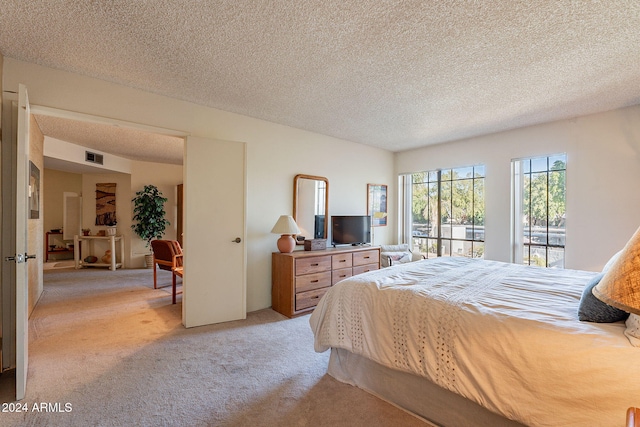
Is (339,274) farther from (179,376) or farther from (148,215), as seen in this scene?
(148,215)

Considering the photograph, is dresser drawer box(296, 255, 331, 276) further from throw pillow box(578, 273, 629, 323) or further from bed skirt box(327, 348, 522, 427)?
throw pillow box(578, 273, 629, 323)

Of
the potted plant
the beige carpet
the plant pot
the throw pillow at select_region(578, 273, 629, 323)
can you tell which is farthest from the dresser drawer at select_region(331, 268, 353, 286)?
the plant pot

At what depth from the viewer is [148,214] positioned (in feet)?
20.8

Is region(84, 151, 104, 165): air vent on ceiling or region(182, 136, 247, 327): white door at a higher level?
region(84, 151, 104, 165): air vent on ceiling

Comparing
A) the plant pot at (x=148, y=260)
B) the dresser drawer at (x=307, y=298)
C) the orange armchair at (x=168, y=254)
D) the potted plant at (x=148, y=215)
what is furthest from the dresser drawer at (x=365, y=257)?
the plant pot at (x=148, y=260)

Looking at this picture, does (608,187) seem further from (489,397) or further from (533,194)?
(489,397)

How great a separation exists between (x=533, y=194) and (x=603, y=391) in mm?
3502

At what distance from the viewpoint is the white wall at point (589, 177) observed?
3.10 meters

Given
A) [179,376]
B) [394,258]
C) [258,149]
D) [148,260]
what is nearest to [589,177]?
[394,258]

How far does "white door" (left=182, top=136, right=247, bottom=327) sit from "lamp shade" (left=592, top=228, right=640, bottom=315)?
3.14m

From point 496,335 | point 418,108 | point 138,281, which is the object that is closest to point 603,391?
point 496,335

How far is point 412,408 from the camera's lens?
1744 millimetres

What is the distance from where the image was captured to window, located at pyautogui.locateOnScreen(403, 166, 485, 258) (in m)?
4.45

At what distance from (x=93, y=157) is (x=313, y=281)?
17.5ft
